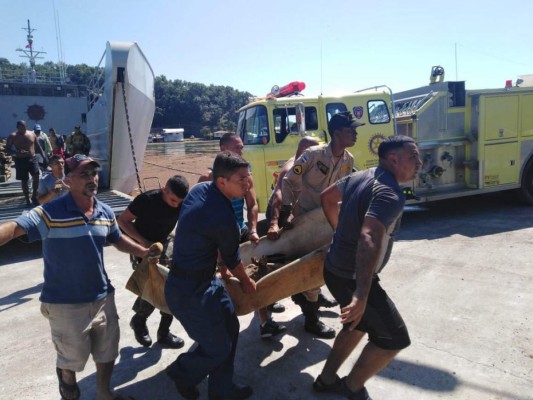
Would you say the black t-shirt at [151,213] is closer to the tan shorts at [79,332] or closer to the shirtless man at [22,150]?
the tan shorts at [79,332]

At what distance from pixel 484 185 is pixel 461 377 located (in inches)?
230

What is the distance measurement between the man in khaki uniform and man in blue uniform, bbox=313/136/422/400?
31.8 inches

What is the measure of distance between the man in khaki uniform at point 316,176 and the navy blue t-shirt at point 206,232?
1351mm

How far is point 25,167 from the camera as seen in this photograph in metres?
7.61

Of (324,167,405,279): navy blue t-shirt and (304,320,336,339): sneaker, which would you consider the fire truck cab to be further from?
(324,167,405,279): navy blue t-shirt

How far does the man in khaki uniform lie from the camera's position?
356 centimetres

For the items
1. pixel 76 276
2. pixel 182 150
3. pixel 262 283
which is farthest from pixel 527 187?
pixel 182 150

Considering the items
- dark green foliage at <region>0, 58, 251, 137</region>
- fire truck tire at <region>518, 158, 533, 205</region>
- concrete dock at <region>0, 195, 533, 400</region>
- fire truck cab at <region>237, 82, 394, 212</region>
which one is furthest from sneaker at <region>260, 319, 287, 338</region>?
dark green foliage at <region>0, 58, 251, 137</region>

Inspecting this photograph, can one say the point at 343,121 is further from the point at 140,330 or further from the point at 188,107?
the point at 188,107

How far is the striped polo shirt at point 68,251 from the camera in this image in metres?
2.33

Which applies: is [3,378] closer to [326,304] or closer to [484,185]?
[326,304]

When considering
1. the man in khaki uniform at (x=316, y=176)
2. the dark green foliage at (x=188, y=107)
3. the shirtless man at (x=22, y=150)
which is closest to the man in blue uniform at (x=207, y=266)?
the man in khaki uniform at (x=316, y=176)

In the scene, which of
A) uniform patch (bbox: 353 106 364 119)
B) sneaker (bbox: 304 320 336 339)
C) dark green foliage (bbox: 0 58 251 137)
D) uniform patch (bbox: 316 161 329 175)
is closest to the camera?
sneaker (bbox: 304 320 336 339)

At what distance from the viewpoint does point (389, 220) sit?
2.14m
